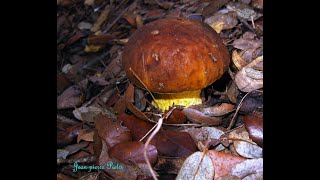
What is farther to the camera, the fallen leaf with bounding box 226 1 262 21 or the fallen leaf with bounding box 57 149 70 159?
the fallen leaf with bounding box 226 1 262 21

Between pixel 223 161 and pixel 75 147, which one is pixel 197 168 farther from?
pixel 75 147

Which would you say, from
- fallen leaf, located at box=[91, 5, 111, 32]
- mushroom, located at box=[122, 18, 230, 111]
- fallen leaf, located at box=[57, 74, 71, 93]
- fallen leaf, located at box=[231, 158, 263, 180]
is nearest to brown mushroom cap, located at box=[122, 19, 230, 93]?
mushroom, located at box=[122, 18, 230, 111]

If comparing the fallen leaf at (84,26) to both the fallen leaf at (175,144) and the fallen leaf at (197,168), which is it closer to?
the fallen leaf at (175,144)

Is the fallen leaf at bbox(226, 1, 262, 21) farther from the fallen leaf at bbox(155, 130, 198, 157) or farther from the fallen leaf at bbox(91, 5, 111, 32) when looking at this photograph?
the fallen leaf at bbox(91, 5, 111, 32)

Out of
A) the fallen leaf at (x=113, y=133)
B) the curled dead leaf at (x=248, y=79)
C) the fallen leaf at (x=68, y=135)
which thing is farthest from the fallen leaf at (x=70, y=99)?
the curled dead leaf at (x=248, y=79)
